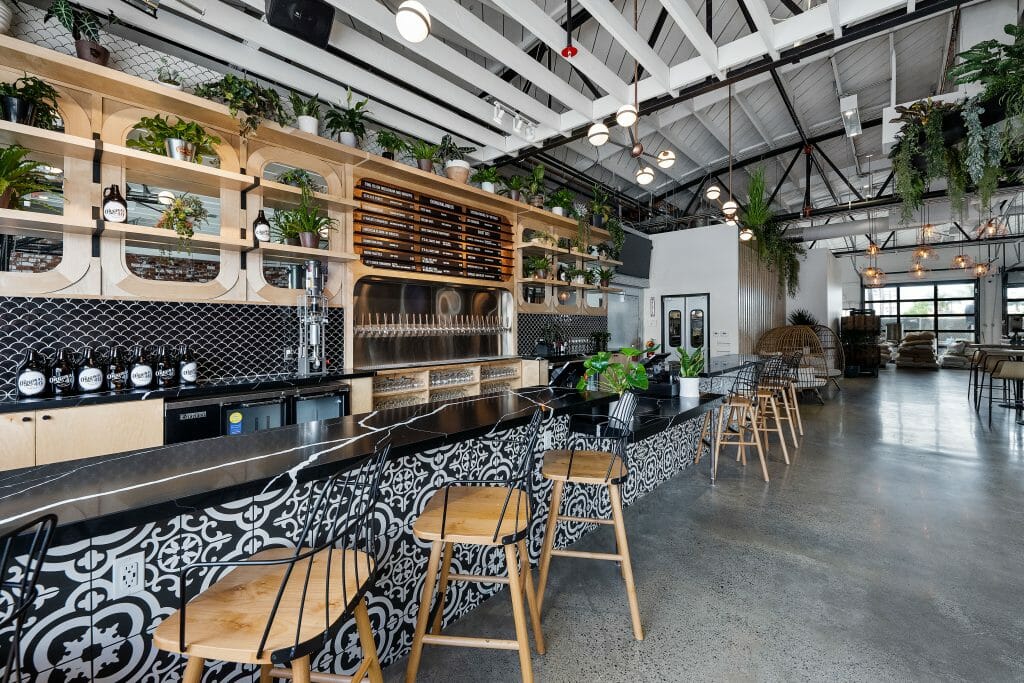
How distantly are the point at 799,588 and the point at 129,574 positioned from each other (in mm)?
3182

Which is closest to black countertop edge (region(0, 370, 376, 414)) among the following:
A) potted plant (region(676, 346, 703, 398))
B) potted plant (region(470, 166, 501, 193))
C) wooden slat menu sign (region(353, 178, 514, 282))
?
wooden slat menu sign (region(353, 178, 514, 282))

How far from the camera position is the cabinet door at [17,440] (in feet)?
8.48

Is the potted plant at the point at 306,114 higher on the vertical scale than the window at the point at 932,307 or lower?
higher

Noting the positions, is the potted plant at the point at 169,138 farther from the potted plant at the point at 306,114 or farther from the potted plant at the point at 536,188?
the potted plant at the point at 536,188

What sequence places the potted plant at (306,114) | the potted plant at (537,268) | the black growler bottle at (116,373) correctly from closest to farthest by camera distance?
the black growler bottle at (116,373), the potted plant at (306,114), the potted plant at (537,268)

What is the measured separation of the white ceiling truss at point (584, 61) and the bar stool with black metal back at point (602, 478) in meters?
3.24

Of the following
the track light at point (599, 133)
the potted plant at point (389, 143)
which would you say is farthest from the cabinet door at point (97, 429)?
the track light at point (599, 133)

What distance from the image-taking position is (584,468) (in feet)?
7.86

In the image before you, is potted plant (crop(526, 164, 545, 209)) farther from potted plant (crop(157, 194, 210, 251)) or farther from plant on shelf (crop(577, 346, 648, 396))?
potted plant (crop(157, 194, 210, 251))

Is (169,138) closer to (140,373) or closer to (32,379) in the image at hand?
(140,373)

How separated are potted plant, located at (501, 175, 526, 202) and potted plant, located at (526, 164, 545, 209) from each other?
10cm

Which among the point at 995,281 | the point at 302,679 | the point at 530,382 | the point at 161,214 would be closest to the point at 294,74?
the point at 161,214

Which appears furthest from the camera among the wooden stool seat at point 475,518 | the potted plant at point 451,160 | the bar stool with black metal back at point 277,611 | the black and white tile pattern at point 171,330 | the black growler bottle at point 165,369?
the potted plant at point 451,160

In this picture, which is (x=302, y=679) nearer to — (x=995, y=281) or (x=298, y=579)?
(x=298, y=579)
